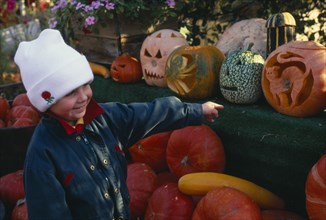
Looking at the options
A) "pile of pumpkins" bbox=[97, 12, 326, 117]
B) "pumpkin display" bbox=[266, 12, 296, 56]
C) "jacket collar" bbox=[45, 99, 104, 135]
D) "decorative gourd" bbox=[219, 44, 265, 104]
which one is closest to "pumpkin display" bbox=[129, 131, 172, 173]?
"pile of pumpkins" bbox=[97, 12, 326, 117]

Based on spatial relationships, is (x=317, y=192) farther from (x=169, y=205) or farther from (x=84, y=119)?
(x=84, y=119)

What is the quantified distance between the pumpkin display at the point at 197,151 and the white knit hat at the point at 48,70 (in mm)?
1050

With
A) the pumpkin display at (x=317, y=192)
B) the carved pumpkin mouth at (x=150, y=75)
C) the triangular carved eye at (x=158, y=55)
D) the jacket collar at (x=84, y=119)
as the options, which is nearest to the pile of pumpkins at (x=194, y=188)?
the pumpkin display at (x=317, y=192)

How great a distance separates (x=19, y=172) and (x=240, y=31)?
1.98m

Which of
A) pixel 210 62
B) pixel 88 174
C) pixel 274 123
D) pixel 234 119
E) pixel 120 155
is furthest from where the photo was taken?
pixel 210 62

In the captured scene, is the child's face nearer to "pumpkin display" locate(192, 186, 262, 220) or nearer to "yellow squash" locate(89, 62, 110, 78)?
"pumpkin display" locate(192, 186, 262, 220)

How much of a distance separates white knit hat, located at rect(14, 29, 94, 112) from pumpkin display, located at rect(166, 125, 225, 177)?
1050mm

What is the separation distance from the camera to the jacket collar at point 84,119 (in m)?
1.70

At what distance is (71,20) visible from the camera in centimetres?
398

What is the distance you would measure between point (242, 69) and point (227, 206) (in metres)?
0.86

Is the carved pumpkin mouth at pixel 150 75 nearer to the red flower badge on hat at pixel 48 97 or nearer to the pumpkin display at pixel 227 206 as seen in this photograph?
the pumpkin display at pixel 227 206

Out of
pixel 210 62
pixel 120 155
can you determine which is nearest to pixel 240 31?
pixel 210 62

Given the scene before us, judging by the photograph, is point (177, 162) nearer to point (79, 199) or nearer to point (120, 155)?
point (120, 155)

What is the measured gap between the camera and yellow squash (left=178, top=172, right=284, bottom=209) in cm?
227
